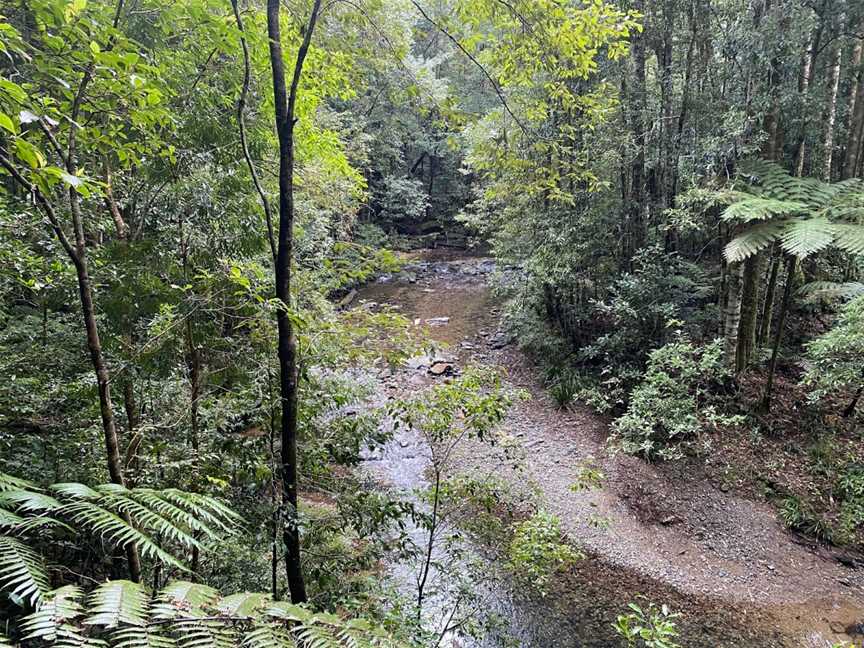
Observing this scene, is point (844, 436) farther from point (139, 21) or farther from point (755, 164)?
point (139, 21)

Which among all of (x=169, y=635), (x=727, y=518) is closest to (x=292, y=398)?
(x=169, y=635)

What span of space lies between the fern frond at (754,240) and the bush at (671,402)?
1.64m

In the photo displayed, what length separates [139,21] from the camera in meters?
2.87

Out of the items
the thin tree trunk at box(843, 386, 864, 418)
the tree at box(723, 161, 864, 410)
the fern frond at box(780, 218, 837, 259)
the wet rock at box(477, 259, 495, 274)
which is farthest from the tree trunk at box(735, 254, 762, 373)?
the wet rock at box(477, 259, 495, 274)

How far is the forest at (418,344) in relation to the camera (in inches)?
76.6

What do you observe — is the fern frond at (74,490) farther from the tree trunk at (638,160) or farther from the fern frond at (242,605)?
the tree trunk at (638,160)

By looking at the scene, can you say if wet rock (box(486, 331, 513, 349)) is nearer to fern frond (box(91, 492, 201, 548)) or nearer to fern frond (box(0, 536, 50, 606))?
fern frond (box(91, 492, 201, 548))

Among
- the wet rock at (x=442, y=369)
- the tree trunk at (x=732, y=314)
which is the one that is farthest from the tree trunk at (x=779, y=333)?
the wet rock at (x=442, y=369)

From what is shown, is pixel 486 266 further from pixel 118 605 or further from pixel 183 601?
pixel 118 605

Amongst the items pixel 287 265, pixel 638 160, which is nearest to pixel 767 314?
pixel 638 160

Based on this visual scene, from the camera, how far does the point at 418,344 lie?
3.04 meters

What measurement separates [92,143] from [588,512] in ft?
21.6

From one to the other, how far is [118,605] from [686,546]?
6.38 m

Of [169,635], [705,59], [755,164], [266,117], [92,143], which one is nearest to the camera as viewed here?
[169,635]
